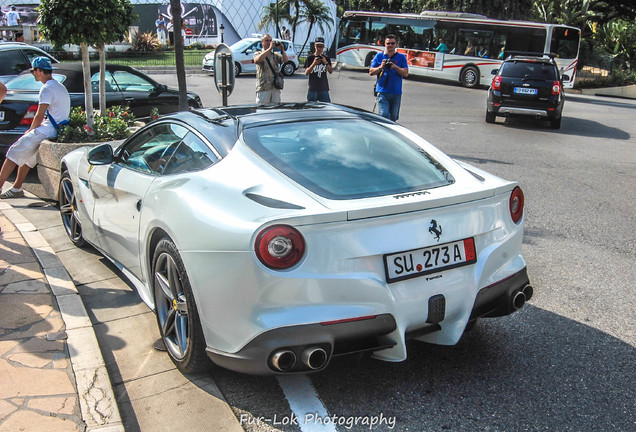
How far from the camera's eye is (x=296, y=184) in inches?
127

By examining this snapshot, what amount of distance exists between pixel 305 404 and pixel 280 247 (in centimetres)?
92

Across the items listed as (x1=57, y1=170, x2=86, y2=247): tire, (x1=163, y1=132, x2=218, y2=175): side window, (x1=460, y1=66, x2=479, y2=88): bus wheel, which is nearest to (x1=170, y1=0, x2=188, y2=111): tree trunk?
(x1=57, y1=170, x2=86, y2=247): tire

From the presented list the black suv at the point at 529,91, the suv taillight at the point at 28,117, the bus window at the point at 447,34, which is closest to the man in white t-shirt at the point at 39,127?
the suv taillight at the point at 28,117

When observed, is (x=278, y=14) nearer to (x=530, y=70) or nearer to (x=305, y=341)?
(x=530, y=70)

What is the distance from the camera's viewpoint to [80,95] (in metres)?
9.37

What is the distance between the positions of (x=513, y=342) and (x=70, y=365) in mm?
2648

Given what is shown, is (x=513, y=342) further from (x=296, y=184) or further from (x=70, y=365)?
(x=70, y=365)

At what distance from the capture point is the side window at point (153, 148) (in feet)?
13.3

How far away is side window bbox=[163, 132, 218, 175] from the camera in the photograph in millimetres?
3617

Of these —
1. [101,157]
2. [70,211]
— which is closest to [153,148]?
[101,157]

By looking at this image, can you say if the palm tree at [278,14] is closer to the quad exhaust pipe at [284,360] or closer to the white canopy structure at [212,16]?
the white canopy structure at [212,16]

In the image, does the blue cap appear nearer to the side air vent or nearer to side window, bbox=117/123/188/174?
side window, bbox=117/123/188/174

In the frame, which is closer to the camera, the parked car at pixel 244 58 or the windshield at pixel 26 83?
the windshield at pixel 26 83

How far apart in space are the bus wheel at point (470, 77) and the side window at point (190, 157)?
2442 centimetres
